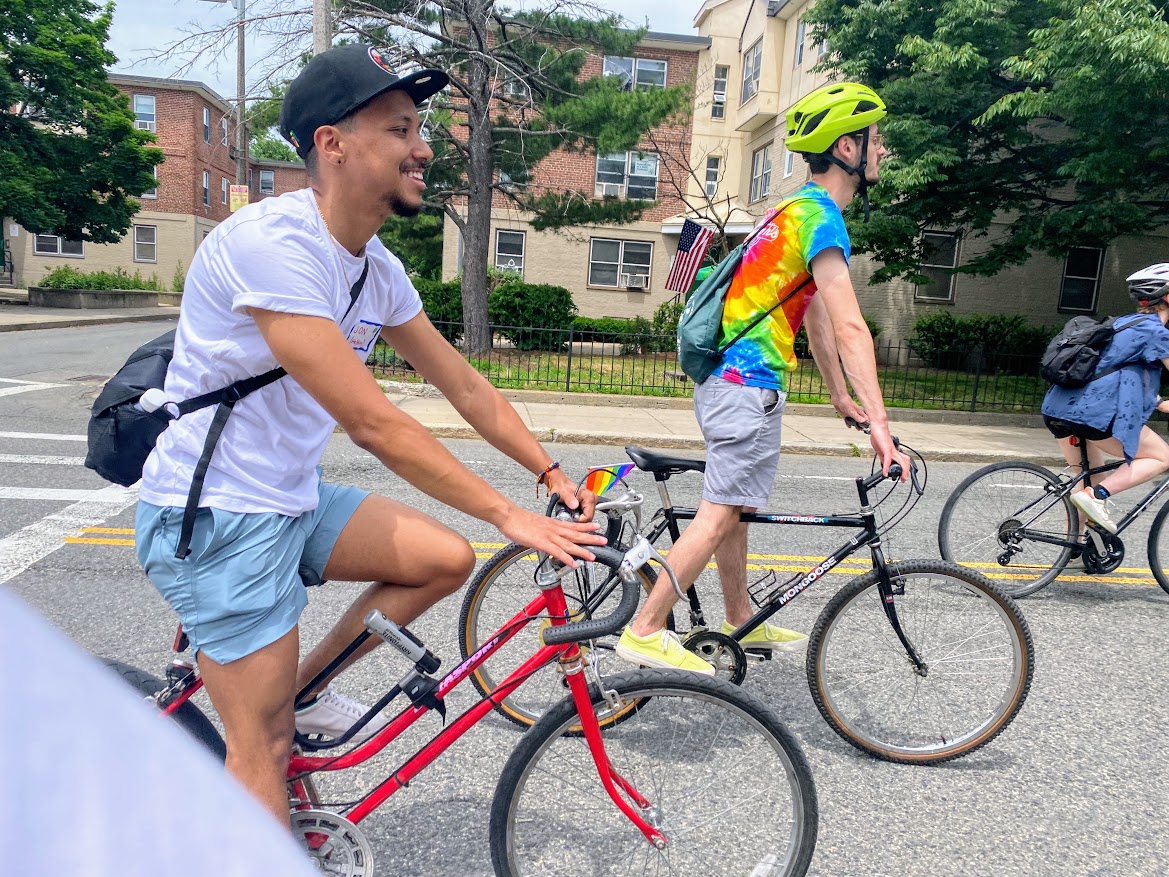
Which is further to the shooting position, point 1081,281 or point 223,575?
point 1081,281

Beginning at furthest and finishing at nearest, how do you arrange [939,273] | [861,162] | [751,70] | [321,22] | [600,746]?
[751,70], [939,273], [321,22], [861,162], [600,746]

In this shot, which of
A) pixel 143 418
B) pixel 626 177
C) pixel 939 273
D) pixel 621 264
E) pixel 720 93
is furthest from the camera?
pixel 626 177

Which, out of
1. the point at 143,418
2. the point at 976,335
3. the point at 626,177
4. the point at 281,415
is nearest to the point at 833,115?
the point at 281,415

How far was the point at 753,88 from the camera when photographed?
1123 inches

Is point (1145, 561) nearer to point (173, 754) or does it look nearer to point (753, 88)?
point (173, 754)

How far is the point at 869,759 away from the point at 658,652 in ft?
3.33

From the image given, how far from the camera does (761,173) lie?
2856 centimetres

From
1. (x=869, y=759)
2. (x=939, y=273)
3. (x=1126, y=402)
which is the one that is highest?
(x=939, y=273)

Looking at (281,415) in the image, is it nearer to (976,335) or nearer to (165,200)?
(976,335)

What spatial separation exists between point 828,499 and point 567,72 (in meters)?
11.4

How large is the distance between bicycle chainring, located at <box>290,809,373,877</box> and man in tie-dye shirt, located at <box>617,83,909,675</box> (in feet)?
4.14

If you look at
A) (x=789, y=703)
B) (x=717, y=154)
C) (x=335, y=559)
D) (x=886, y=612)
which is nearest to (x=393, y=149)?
(x=335, y=559)

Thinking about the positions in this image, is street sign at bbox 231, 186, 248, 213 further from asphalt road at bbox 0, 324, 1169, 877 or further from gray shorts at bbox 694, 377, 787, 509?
gray shorts at bbox 694, 377, 787, 509

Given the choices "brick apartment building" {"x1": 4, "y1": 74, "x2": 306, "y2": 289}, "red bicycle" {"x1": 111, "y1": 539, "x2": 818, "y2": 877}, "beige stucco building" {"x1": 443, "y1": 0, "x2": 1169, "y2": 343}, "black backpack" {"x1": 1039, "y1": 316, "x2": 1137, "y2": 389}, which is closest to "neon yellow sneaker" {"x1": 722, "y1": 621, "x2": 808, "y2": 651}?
"red bicycle" {"x1": 111, "y1": 539, "x2": 818, "y2": 877}
